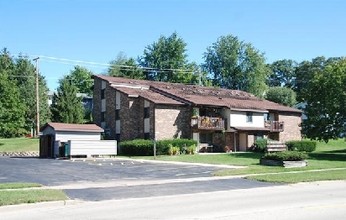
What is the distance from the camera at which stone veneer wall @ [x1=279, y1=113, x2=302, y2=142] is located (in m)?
53.4

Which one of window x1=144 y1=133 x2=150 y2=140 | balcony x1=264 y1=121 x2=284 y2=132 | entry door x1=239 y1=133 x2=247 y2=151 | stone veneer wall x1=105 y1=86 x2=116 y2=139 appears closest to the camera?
window x1=144 y1=133 x2=150 y2=140

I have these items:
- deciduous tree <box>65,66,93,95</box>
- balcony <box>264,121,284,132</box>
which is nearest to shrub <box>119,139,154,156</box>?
balcony <box>264,121,284,132</box>

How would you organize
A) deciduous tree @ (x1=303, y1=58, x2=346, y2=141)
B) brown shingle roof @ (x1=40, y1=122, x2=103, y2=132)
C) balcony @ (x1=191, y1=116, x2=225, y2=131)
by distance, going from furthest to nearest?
balcony @ (x1=191, y1=116, x2=225, y2=131) → brown shingle roof @ (x1=40, y1=122, x2=103, y2=132) → deciduous tree @ (x1=303, y1=58, x2=346, y2=141)

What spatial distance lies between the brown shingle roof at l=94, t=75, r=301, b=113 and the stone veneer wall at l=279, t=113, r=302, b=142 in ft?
2.53

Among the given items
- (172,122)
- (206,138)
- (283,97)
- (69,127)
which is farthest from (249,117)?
(283,97)

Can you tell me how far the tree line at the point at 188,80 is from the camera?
38.9 metres

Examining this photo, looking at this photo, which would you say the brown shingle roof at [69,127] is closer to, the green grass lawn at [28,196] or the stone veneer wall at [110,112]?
the stone veneer wall at [110,112]

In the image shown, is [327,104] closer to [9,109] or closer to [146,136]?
[146,136]

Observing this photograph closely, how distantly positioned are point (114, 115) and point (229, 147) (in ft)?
39.3

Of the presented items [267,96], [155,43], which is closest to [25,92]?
[155,43]

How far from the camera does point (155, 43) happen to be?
285 feet

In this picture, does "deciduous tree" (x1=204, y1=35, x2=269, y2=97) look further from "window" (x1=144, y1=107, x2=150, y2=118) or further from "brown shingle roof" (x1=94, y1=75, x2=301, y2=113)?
"window" (x1=144, y1=107, x2=150, y2=118)

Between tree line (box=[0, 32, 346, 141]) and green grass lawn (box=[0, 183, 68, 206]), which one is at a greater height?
tree line (box=[0, 32, 346, 141])

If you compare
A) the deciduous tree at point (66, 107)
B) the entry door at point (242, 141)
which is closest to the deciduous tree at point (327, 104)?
the entry door at point (242, 141)
